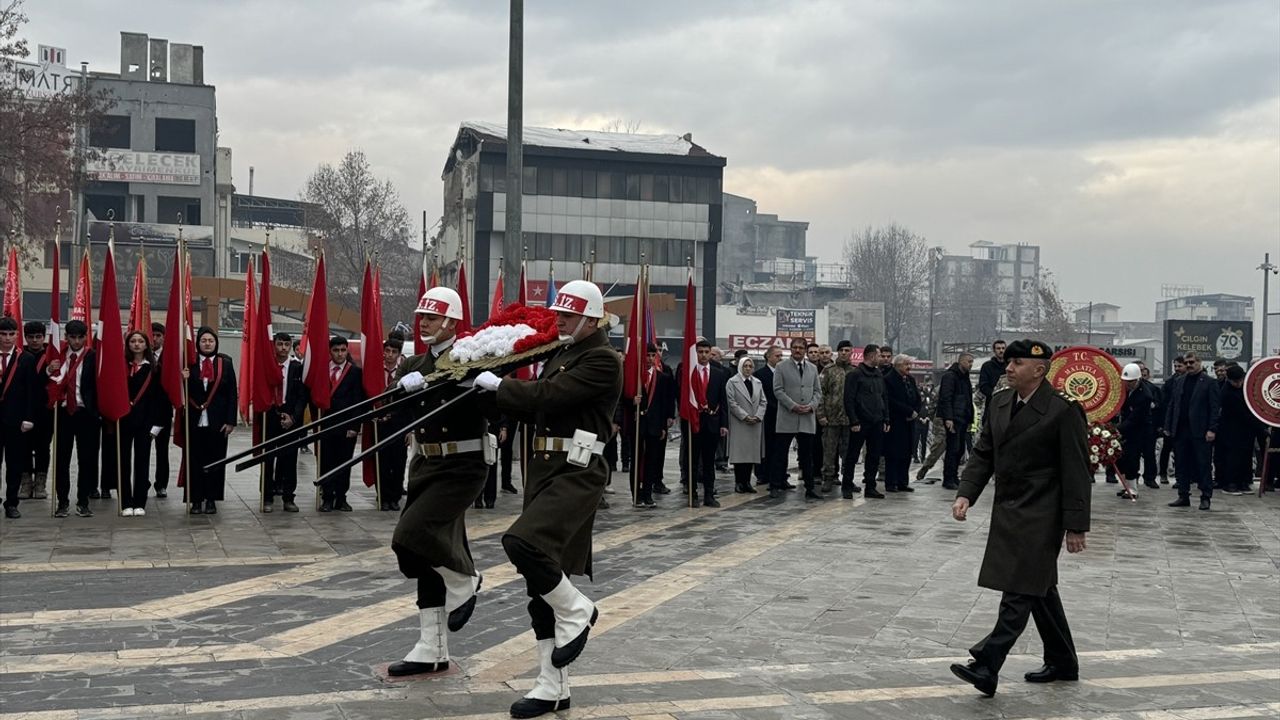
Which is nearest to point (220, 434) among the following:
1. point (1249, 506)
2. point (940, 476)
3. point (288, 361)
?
point (288, 361)

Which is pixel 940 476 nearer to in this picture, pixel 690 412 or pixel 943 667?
pixel 690 412

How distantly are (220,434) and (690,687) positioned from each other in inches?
344

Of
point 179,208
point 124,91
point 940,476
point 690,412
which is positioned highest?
point 124,91

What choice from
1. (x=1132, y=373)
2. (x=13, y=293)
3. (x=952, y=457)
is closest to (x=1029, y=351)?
(x=952, y=457)

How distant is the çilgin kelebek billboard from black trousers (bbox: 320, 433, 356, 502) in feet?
130

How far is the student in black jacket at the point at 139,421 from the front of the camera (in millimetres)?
14000

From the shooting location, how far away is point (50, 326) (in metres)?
14.4

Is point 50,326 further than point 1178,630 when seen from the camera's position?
Yes

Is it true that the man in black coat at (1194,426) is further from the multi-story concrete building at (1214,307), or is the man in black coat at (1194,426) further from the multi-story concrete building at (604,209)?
the multi-story concrete building at (1214,307)

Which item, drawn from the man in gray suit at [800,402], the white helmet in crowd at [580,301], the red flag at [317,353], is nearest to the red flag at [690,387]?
the man in gray suit at [800,402]

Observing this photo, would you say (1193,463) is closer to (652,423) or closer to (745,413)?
(745,413)

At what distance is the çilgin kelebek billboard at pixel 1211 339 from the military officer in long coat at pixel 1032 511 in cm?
4402

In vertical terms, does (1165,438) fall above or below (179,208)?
below

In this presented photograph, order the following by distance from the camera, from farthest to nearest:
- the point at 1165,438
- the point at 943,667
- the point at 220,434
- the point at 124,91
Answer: the point at 124,91, the point at 1165,438, the point at 220,434, the point at 943,667
